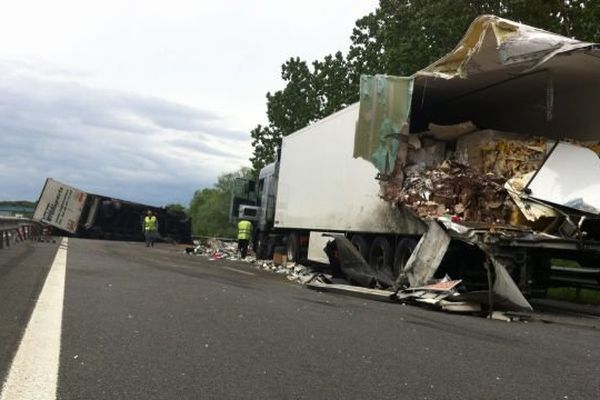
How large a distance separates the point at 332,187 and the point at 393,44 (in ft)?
39.7

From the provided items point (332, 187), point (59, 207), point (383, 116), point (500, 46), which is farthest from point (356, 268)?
point (59, 207)

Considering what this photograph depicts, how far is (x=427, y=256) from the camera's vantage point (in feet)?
36.6

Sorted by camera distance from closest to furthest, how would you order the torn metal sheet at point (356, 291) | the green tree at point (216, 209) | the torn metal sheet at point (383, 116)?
1. the torn metal sheet at point (356, 291)
2. the torn metal sheet at point (383, 116)
3. the green tree at point (216, 209)

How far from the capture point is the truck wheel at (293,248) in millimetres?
19484

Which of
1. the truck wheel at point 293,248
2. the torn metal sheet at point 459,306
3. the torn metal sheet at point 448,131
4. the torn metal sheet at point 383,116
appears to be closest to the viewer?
the torn metal sheet at point 459,306

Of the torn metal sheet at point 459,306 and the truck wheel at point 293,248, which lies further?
the truck wheel at point 293,248

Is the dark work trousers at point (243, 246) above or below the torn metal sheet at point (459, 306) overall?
above

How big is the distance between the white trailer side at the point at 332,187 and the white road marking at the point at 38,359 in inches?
267

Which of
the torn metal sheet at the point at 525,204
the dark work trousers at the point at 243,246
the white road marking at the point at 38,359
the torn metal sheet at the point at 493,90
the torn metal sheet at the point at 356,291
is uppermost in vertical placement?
the torn metal sheet at the point at 493,90

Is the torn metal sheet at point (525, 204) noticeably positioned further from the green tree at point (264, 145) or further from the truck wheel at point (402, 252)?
the green tree at point (264, 145)

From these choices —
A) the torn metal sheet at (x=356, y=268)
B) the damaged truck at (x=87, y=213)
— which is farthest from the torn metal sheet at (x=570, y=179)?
the damaged truck at (x=87, y=213)

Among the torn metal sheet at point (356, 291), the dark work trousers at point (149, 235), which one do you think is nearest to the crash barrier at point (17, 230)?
the dark work trousers at point (149, 235)

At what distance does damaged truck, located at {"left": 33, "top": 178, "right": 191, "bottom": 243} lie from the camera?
33938 mm

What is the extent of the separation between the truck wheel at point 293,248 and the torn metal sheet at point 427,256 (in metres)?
8.09
